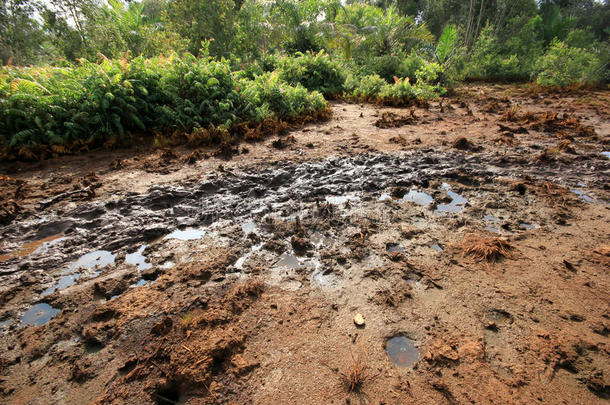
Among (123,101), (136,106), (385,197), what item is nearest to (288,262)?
(385,197)

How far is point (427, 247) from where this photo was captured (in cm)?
304

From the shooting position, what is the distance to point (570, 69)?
10.8 metres

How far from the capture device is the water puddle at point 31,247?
9.61ft

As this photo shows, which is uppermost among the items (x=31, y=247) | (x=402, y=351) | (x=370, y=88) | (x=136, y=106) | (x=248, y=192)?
(x=370, y=88)

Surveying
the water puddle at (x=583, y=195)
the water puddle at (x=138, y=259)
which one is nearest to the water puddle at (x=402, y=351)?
the water puddle at (x=138, y=259)

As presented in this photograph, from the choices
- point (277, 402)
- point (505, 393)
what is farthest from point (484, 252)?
point (277, 402)

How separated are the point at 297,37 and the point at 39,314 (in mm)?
14788

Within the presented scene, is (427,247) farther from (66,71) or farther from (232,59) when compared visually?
(232,59)

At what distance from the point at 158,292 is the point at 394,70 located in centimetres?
1277

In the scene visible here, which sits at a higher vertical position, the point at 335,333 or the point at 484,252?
the point at 484,252

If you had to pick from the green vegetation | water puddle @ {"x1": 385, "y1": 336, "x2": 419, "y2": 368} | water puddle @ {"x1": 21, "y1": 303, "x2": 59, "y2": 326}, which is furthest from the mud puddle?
the green vegetation

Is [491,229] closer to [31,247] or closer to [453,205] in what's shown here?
[453,205]

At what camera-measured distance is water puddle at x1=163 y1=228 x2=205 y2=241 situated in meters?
3.28

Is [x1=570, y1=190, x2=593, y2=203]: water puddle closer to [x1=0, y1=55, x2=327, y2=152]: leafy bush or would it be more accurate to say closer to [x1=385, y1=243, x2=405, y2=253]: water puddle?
[x1=385, y1=243, x2=405, y2=253]: water puddle
